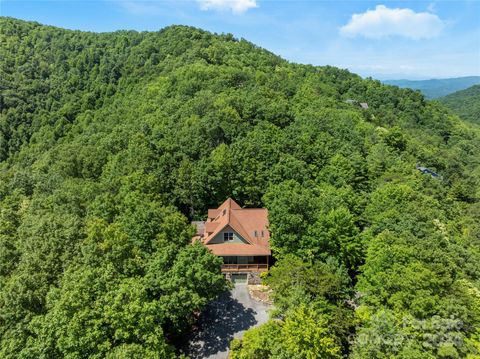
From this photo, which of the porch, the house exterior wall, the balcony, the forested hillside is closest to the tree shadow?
the forested hillside

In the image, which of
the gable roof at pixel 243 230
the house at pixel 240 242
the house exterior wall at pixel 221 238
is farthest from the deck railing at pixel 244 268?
the house exterior wall at pixel 221 238

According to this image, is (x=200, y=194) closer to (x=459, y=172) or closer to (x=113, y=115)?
(x=113, y=115)

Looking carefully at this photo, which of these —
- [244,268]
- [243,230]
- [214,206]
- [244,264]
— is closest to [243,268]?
[244,268]

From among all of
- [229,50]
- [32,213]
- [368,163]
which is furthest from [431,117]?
[32,213]

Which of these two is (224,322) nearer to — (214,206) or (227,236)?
(227,236)

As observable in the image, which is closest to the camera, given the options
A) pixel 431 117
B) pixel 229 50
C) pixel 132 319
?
pixel 132 319

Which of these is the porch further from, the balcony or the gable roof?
the gable roof
